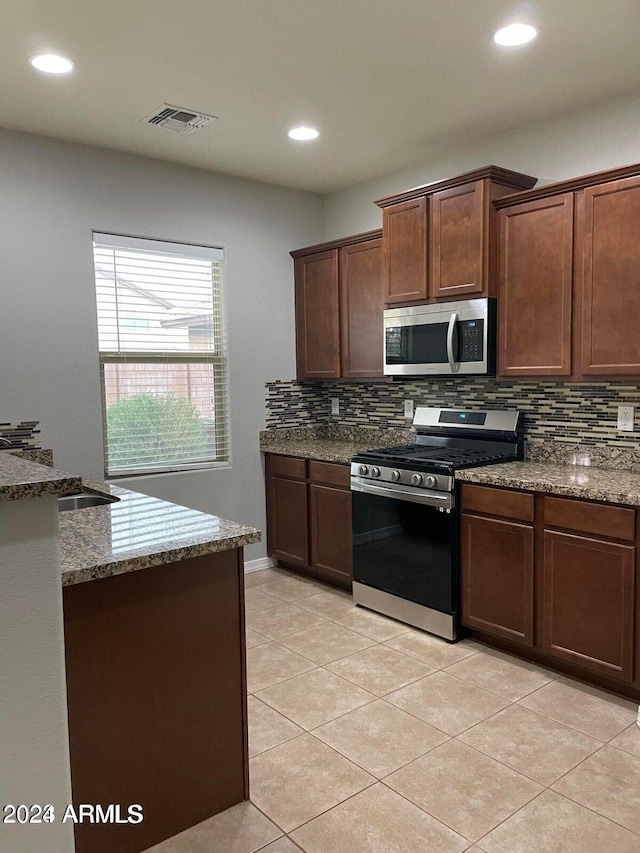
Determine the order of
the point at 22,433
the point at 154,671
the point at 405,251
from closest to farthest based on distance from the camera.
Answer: the point at 154,671
the point at 22,433
the point at 405,251

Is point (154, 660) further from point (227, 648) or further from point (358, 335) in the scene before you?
point (358, 335)

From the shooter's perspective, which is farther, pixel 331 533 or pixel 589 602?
pixel 331 533

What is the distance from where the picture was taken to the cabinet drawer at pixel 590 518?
2633 mm

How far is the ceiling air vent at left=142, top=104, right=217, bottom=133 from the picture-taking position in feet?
10.6

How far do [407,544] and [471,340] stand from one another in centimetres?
114

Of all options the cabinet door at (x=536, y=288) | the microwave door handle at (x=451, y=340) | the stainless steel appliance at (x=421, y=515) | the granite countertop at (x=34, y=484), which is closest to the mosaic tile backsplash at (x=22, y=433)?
the stainless steel appliance at (x=421, y=515)

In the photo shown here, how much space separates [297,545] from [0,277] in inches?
95.7

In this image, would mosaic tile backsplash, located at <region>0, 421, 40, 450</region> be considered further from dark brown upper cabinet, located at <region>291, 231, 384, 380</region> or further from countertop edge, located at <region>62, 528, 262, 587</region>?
countertop edge, located at <region>62, 528, 262, 587</region>

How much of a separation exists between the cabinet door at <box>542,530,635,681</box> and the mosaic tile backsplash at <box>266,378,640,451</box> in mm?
715

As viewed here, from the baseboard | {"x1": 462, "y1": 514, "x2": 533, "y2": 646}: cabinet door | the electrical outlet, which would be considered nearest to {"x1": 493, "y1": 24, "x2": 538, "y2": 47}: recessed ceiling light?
the electrical outlet

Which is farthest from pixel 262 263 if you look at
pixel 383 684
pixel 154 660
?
pixel 154 660

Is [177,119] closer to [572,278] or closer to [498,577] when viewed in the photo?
[572,278]

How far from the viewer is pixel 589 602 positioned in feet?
9.14

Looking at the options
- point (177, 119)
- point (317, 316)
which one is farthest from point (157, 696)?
point (317, 316)
